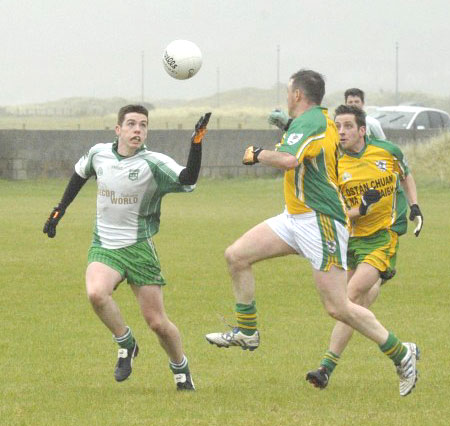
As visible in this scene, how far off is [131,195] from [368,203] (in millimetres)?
1920

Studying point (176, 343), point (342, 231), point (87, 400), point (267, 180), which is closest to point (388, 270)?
point (342, 231)

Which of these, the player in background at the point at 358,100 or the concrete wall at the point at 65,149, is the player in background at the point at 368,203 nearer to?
the player in background at the point at 358,100

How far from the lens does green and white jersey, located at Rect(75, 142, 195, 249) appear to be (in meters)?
8.73

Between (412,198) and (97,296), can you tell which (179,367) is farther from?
(412,198)

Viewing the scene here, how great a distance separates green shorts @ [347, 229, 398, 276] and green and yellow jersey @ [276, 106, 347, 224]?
3.63ft

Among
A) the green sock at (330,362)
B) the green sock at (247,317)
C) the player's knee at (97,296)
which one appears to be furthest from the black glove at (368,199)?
the player's knee at (97,296)

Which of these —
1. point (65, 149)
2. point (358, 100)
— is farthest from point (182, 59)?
point (65, 149)

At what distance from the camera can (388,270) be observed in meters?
9.56

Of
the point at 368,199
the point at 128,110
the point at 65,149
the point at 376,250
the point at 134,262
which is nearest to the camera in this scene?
the point at 134,262

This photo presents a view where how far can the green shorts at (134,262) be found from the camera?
8.62 meters

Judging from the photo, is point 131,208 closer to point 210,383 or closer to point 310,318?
point 210,383

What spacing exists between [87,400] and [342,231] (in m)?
2.10

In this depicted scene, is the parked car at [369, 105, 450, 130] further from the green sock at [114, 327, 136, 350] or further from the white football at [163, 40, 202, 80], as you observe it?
the green sock at [114, 327, 136, 350]

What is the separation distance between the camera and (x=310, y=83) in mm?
8367
